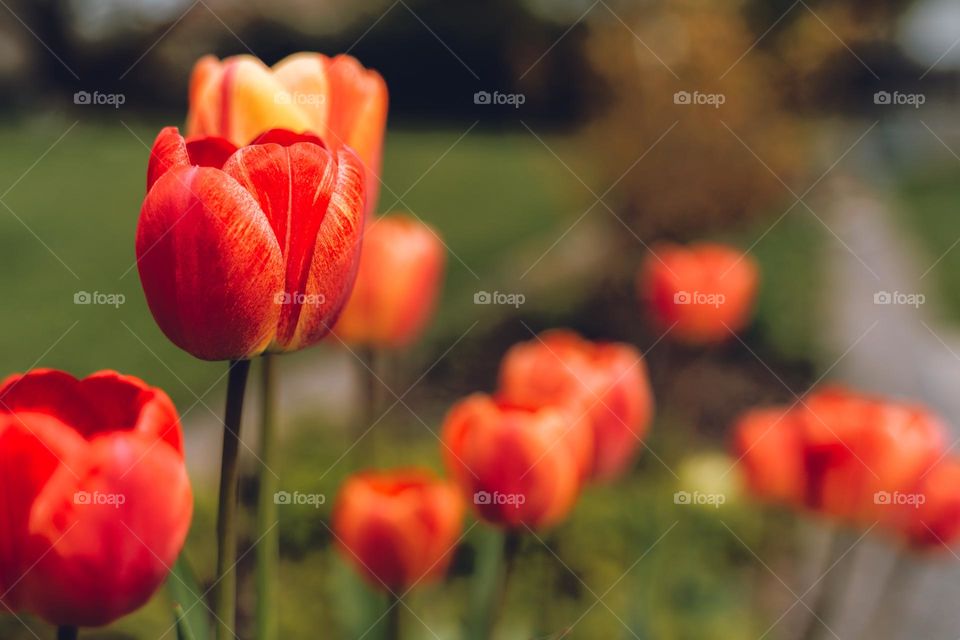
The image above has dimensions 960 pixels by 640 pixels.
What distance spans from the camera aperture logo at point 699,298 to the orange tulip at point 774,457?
1.02 metres

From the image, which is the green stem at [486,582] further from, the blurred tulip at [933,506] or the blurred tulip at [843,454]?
the blurred tulip at [933,506]

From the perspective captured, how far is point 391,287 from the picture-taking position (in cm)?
134

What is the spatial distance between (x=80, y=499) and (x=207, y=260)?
0.16 metres

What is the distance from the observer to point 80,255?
237 inches

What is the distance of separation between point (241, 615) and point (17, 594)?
59.1 inches

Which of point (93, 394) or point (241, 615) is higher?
point (93, 394)

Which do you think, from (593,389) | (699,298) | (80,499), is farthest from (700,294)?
(80,499)

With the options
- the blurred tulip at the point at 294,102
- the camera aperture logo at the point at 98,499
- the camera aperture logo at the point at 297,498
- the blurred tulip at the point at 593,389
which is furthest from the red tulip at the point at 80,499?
the blurred tulip at the point at 593,389

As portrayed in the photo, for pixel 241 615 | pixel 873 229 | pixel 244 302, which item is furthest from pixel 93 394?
pixel 873 229

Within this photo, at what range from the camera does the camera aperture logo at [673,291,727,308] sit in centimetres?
230

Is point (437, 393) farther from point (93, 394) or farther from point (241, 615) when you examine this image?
point (93, 394)

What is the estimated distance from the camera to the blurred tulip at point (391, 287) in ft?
4.24

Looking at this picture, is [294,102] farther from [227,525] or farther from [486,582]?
[486,582]

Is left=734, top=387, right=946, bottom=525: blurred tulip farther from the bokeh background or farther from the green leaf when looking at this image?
the green leaf
